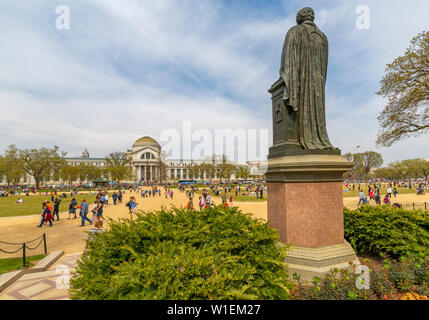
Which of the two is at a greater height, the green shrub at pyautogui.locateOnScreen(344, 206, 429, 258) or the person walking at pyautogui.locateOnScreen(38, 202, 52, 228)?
the green shrub at pyautogui.locateOnScreen(344, 206, 429, 258)

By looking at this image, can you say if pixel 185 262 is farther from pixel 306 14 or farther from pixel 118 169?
pixel 118 169

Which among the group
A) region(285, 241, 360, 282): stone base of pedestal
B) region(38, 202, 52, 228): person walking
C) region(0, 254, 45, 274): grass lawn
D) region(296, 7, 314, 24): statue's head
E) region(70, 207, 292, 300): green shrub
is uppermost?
region(296, 7, 314, 24): statue's head

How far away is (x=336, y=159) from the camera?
517 centimetres

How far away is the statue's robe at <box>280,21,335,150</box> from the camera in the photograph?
5.37m

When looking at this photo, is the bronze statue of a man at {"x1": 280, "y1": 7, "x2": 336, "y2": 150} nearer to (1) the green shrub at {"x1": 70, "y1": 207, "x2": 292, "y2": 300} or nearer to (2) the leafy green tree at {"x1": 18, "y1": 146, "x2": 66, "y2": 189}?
(1) the green shrub at {"x1": 70, "y1": 207, "x2": 292, "y2": 300}

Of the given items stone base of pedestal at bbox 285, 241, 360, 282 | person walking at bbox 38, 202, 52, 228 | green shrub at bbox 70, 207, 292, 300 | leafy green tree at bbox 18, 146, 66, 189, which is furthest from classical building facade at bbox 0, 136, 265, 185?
green shrub at bbox 70, 207, 292, 300

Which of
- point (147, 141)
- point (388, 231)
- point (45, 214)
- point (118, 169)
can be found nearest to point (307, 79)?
point (388, 231)

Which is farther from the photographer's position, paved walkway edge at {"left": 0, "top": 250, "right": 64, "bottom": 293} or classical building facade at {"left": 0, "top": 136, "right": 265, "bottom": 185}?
classical building facade at {"left": 0, "top": 136, "right": 265, "bottom": 185}

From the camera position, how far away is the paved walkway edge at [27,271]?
5.88m

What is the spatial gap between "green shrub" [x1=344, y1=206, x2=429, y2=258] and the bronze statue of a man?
8.09ft

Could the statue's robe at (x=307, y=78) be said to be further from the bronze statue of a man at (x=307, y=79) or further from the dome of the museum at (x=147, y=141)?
the dome of the museum at (x=147, y=141)
